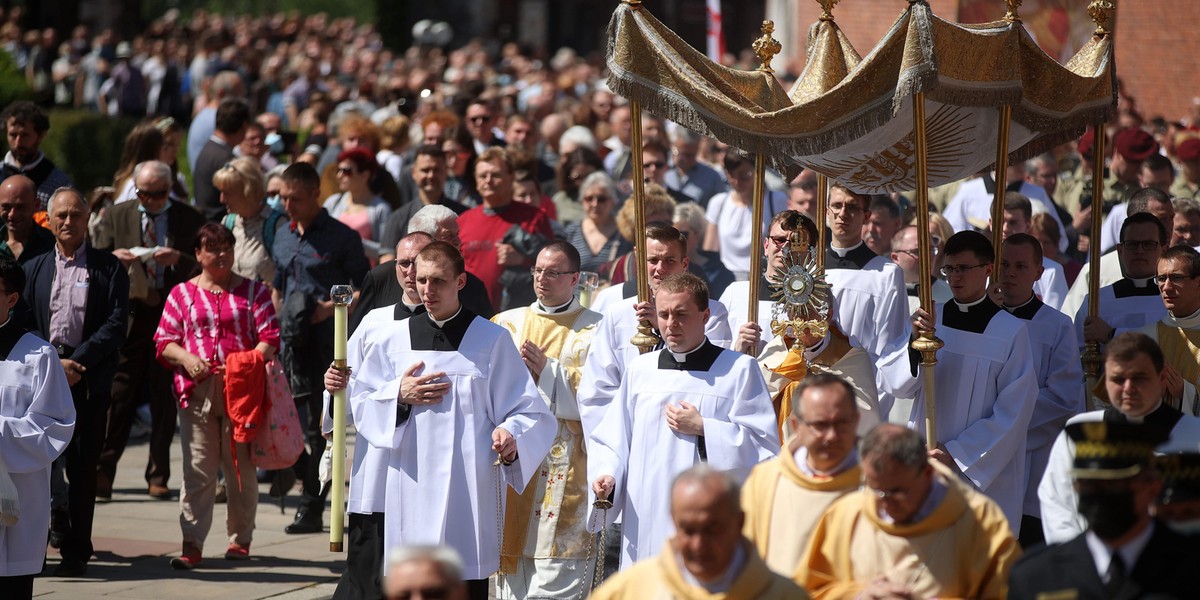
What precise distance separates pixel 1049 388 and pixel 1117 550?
10.1ft

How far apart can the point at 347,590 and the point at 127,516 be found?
3068mm

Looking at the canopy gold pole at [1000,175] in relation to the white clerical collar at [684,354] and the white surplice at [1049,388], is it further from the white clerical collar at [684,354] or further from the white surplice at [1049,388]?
the white clerical collar at [684,354]

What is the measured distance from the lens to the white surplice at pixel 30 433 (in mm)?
6570

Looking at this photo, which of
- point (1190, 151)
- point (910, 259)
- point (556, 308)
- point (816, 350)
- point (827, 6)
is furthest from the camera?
point (1190, 151)

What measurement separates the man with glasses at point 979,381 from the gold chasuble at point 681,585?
259 cm

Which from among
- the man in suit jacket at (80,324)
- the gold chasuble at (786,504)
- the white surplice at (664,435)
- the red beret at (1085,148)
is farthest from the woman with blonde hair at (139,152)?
the red beret at (1085,148)

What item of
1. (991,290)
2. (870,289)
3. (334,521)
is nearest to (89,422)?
(334,521)

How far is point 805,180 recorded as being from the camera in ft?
31.4

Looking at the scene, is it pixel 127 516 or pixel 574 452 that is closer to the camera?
pixel 574 452

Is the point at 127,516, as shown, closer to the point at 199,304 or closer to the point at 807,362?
the point at 199,304

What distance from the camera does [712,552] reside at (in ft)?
13.9

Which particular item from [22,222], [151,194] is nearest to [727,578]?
[22,222]

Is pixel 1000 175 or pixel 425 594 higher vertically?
pixel 1000 175

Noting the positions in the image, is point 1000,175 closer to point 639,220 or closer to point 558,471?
point 639,220
